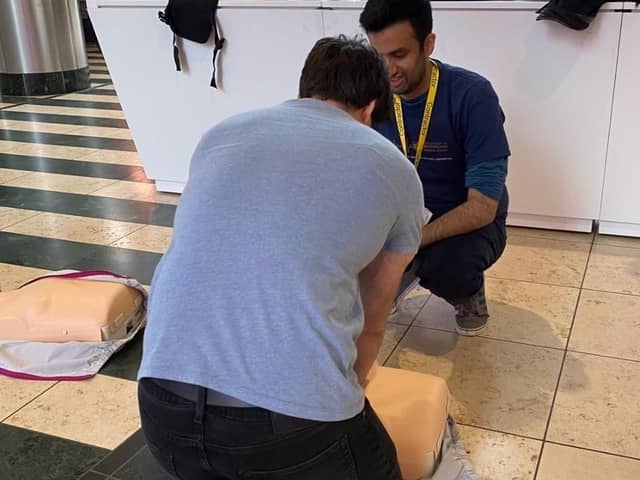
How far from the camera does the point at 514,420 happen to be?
1.96 m

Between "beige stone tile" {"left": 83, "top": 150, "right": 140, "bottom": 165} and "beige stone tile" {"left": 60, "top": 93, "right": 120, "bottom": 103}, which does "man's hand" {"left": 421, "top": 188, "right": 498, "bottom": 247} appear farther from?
"beige stone tile" {"left": 60, "top": 93, "right": 120, "bottom": 103}

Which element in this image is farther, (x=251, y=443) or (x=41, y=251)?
(x=41, y=251)

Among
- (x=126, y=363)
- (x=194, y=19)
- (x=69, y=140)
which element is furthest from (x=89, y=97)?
(x=126, y=363)

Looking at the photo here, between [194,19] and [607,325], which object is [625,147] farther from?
[194,19]

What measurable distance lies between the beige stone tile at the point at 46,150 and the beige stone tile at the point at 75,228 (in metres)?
1.16

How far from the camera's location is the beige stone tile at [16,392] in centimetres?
211

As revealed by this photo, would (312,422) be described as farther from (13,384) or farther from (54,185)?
(54,185)

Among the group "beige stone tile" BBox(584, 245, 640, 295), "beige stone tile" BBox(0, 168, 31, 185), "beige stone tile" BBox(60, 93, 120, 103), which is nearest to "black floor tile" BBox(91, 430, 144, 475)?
"beige stone tile" BBox(584, 245, 640, 295)

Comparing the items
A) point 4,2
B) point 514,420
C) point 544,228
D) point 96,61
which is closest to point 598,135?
point 544,228

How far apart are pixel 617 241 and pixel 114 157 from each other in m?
2.93

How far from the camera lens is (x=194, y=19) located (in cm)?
332

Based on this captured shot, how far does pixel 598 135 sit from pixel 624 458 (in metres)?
1.47

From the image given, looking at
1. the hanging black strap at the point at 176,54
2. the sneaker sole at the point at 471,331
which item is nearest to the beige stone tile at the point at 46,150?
the hanging black strap at the point at 176,54

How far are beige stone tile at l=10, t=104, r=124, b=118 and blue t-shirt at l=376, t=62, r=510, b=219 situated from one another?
4026 millimetres
